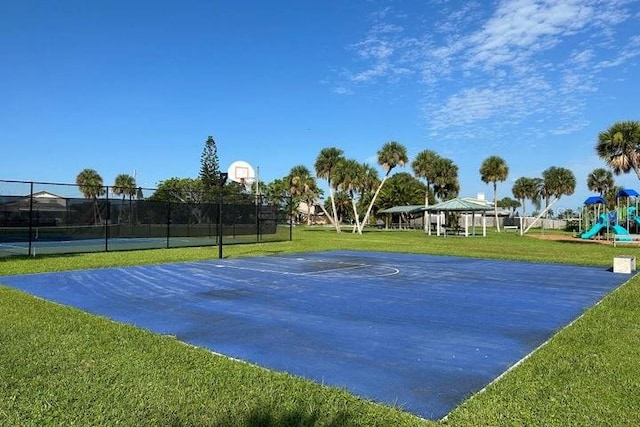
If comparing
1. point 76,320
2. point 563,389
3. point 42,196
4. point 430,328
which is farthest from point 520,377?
point 42,196

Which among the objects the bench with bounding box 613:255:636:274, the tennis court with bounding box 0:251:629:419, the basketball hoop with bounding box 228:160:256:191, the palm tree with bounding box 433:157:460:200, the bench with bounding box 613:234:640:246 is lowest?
the tennis court with bounding box 0:251:629:419

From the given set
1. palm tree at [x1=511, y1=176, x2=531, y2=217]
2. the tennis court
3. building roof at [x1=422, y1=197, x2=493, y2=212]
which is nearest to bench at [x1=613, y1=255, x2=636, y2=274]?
the tennis court

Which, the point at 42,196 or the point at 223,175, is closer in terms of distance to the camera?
the point at 223,175

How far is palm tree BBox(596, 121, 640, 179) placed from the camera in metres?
27.1

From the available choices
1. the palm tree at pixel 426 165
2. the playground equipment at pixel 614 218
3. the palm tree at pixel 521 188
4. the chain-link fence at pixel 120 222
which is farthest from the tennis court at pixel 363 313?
the palm tree at pixel 521 188

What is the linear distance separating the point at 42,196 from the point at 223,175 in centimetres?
805

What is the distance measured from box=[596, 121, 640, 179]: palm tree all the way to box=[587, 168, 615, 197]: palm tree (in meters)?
34.4

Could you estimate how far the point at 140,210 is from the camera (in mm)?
23797

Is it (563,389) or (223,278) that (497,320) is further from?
(223,278)

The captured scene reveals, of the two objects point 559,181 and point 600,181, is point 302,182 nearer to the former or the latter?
point 559,181

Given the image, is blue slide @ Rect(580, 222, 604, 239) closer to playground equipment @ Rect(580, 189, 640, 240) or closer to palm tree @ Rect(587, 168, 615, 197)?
playground equipment @ Rect(580, 189, 640, 240)

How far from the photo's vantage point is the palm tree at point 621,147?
27125 mm

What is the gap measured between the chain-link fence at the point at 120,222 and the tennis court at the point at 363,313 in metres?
5.55

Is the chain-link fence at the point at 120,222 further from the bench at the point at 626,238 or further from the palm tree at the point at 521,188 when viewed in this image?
the palm tree at the point at 521,188
